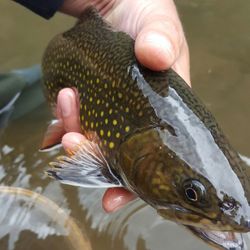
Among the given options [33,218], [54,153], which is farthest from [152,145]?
[54,153]

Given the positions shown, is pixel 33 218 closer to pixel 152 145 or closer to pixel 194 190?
pixel 152 145

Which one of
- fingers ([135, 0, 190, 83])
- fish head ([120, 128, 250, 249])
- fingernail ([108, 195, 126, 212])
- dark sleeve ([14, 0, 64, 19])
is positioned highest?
fingers ([135, 0, 190, 83])

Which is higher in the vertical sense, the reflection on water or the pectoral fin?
the pectoral fin

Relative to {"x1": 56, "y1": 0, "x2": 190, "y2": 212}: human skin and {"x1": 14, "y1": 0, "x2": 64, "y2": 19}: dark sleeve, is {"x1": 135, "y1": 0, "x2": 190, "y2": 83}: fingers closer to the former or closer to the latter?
{"x1": 56, "y1": 0, "x2": 190, "y2": 212}: human skin

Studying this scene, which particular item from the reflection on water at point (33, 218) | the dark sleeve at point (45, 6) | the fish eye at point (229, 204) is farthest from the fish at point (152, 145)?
the reflection on water at point (33, 218)

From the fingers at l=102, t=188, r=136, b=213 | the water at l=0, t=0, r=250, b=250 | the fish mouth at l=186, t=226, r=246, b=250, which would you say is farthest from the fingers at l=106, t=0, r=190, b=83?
the water at l=0, t=0, r=250, b=250

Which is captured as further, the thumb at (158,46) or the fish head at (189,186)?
the thumb at (158,46)

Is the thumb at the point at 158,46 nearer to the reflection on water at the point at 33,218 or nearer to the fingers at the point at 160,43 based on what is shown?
the fingers at the point at 160,43
